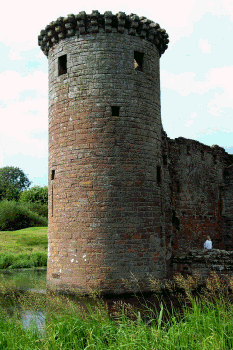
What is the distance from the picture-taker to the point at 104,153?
34.0 feet

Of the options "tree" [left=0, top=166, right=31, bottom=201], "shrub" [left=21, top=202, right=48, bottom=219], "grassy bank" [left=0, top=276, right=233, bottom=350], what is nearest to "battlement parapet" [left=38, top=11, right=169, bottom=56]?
"grassy bank" [left=0, top=276, right=233, bottom=350]

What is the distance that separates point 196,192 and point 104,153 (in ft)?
20.7

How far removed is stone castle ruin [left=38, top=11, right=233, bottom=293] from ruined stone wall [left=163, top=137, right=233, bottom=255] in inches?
102

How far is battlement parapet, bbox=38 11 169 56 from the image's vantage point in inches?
419

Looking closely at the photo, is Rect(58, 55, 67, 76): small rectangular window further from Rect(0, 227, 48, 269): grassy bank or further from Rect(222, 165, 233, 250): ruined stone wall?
Rect(0, 227, 48, 269): grassy bank

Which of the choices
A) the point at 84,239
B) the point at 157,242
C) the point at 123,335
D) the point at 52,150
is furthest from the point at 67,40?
the point at 123,335

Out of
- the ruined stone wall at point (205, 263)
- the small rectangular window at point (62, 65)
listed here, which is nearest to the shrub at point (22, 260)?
the ruined stone wall at point (205, 263)

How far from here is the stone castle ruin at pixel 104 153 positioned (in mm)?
10141

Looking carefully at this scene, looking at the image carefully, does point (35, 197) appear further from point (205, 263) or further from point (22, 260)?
point (205, 263)

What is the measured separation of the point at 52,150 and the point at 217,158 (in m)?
8.58

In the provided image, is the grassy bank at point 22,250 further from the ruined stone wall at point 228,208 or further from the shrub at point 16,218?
the shrub at point 16,218

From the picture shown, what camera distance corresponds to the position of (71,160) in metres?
10.6

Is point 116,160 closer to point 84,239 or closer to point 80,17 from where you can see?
point 84,239

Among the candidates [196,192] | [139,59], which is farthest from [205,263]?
[139,59]
